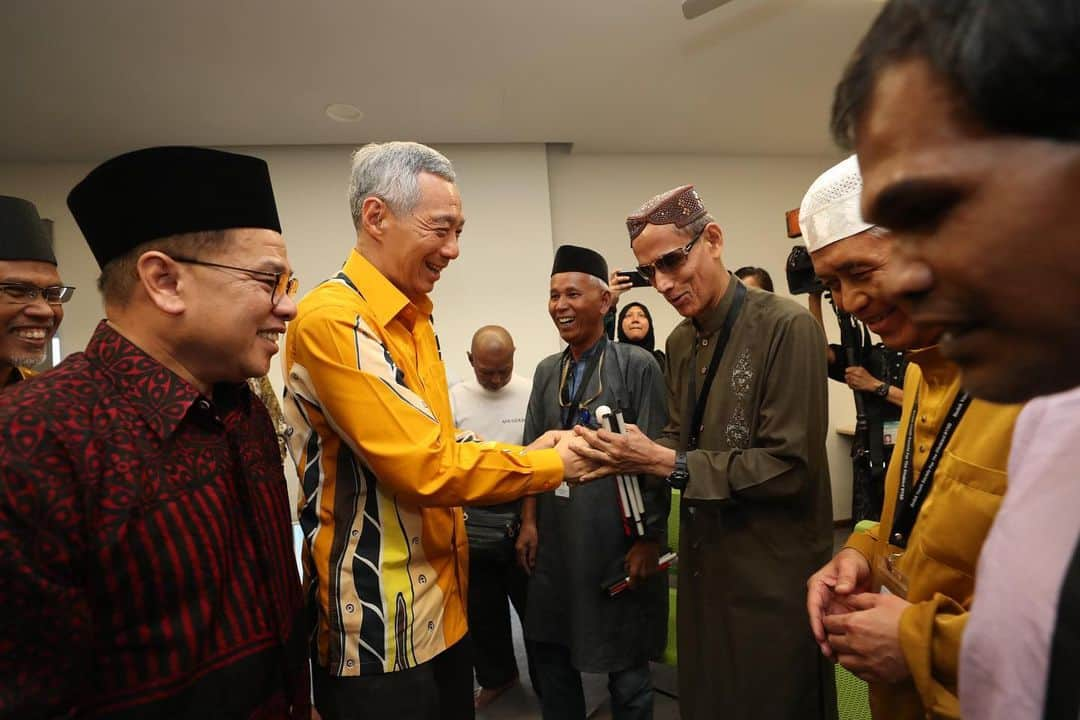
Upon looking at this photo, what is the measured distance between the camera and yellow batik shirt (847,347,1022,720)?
0.77 meters

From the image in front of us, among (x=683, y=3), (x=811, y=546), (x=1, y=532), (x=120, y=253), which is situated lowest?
(x=811, y=546)

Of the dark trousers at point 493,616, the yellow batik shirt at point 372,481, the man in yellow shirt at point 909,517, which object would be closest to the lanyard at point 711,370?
the man in yellow shirt at point 909,517

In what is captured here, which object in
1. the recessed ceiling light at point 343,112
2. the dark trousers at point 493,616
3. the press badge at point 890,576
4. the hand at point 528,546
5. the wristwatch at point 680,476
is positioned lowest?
the dark trousers at point 493,616

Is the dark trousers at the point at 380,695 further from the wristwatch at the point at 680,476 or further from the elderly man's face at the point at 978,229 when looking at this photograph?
the elderly man's face at the point at 978,229

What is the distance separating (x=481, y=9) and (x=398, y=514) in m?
2.73

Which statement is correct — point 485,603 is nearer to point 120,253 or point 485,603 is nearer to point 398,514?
point 398,514

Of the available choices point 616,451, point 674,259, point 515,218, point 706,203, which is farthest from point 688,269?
point 706,203

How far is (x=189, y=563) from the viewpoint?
893mm

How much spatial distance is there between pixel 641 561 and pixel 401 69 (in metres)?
3.12

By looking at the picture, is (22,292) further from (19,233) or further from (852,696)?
(852,696)

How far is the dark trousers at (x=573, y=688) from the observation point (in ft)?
7.21

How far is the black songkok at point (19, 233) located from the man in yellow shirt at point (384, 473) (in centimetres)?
109

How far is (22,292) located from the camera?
1695 millimetres

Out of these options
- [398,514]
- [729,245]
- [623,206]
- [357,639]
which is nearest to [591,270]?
[398,514]
